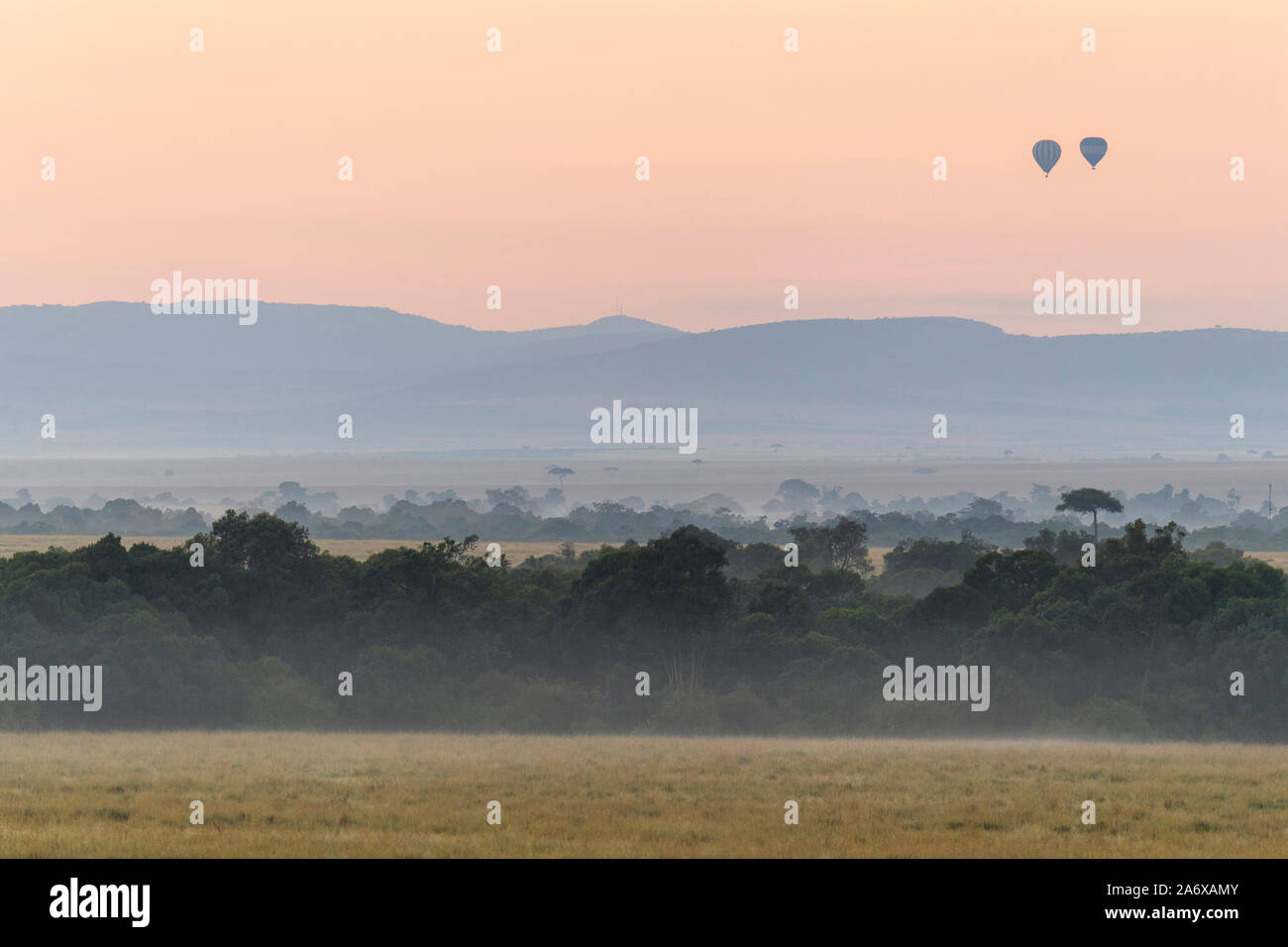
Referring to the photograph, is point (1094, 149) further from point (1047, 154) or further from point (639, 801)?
point (639, 801)

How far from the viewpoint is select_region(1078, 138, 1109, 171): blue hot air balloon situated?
3127 inches

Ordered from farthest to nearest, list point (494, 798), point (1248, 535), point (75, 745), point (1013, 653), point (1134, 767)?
point (1248, 535) < point (1013, 653) < point (75, 745) < point (1134, 767) < point (494, 798)

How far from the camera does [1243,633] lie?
43.7m

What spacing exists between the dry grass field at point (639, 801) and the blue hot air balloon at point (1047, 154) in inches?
2270

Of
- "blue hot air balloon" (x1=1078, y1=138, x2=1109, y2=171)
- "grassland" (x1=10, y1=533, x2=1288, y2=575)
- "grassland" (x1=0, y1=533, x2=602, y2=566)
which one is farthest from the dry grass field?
"grassland" (x1=0, y1=533, x2=602, y2=566)

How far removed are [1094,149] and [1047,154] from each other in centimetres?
248

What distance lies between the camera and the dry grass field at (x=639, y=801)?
52.1 ft

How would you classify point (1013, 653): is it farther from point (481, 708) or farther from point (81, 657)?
point (81, 657)

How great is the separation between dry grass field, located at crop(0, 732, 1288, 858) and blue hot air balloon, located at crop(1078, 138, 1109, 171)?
189 ft

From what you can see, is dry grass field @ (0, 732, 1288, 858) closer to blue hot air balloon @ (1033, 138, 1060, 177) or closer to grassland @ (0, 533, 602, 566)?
blue hot air balloon @ (1033, 138, 1060, 177)

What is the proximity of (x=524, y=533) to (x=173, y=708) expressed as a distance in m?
131

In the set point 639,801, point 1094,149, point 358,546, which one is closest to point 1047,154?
point 1094,149

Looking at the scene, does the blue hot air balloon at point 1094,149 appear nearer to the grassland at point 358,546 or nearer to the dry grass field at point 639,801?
the grassland at point 358,546

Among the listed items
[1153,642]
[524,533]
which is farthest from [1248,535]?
[1153,642]
